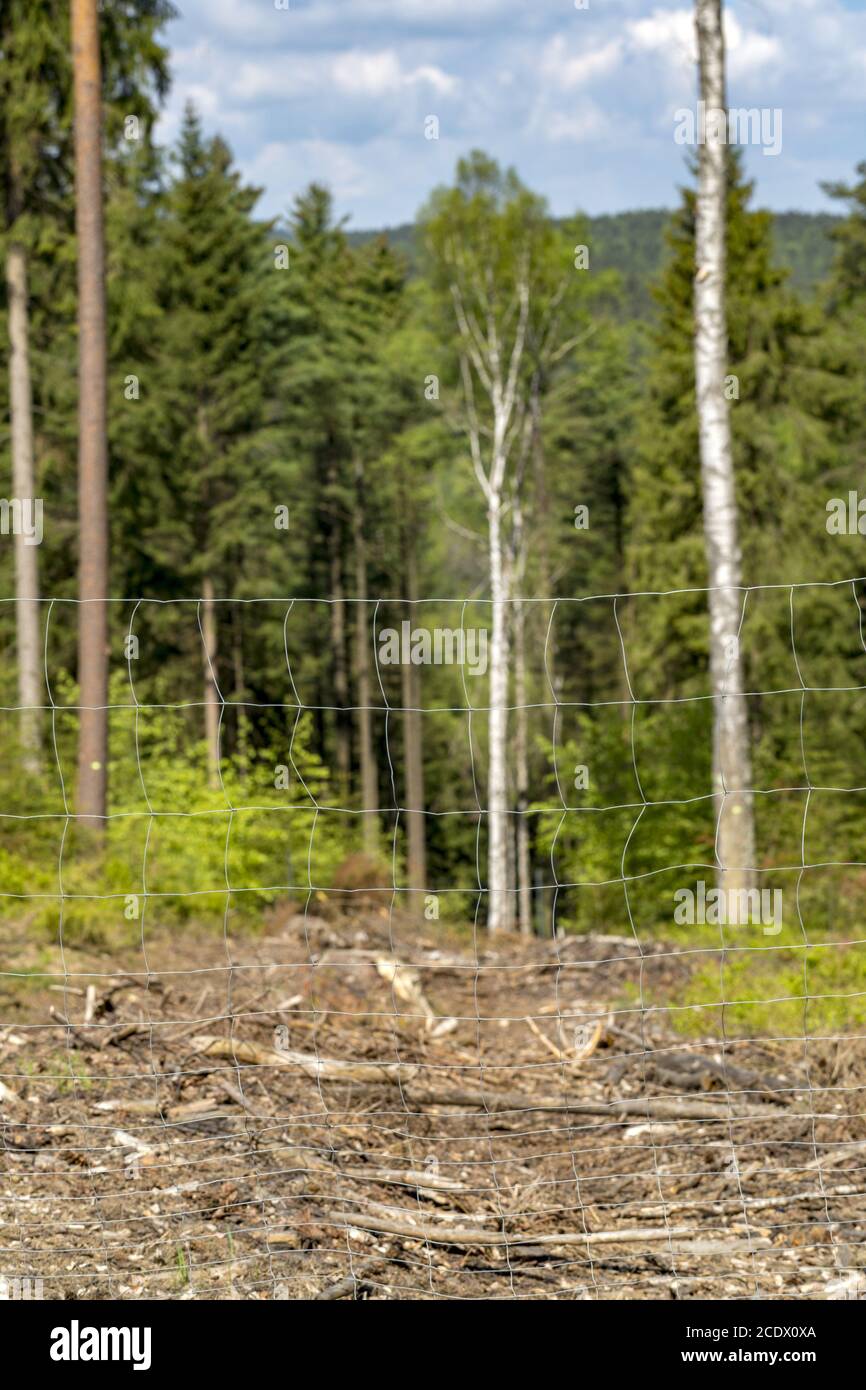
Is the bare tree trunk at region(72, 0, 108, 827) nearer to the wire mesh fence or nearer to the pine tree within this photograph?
the wire mesh fence

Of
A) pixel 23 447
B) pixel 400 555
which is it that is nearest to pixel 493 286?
pixel 23 447

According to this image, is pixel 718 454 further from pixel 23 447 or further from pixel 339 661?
pixel 339 661

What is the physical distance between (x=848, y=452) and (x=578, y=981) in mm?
12078

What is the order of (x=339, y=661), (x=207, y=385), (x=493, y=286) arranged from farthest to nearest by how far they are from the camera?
(x=339, y=661) → (x=207, y=385) → (x=493, y=286)

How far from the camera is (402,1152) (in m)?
4.63

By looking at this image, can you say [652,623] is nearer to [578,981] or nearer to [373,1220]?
[578,981]

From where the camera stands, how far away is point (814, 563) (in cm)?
1733

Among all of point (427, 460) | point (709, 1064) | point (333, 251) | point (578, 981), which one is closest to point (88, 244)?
point (578, 981)

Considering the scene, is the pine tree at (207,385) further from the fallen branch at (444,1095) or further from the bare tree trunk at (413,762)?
the fallen branch at (444,1095)

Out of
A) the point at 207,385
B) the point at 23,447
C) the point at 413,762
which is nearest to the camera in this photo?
the point at 23,447

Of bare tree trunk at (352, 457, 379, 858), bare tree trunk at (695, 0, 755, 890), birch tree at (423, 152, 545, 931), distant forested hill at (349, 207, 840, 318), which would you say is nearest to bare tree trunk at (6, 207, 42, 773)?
birch tree at (423, 152, 545, 931)

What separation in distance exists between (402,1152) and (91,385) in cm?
868

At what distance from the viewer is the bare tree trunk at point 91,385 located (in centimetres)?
1113

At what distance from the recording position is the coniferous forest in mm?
8828
